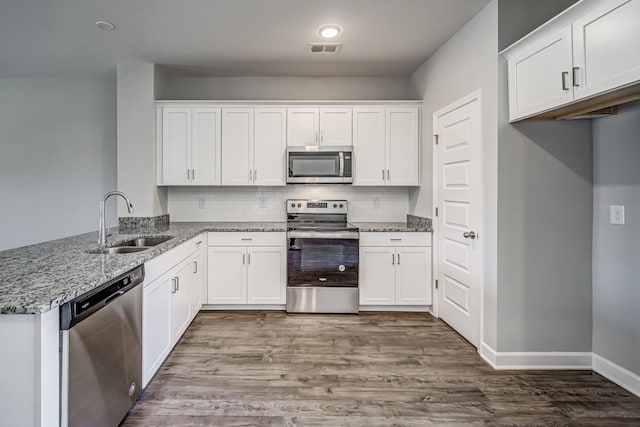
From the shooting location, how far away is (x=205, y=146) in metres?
3.89

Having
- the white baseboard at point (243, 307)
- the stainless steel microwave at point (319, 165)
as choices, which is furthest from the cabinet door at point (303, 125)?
the white baseboard at point (243, 307)

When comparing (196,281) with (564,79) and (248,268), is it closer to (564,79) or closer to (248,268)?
(248,268)

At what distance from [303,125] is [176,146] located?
1.45 m

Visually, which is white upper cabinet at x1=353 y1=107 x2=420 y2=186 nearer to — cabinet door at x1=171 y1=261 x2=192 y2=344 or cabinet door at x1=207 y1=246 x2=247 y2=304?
cabinet door at x1=207 y1=246 x2=247 y2=304

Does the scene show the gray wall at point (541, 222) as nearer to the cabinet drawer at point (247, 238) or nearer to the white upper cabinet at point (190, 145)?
the cabinet drawer at point (247, 238)

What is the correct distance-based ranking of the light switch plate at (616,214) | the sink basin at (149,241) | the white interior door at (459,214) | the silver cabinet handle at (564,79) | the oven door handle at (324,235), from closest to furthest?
the silver cabinet handle at (564,79) → the light switch plate at (616,214) → the white interior door at (459,214) → the sink basin at (149,241) → the oven door handle at (324,235)

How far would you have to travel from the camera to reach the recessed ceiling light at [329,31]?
289cm

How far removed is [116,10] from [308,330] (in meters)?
3.05

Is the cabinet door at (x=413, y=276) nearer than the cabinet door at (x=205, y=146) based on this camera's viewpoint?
Yes

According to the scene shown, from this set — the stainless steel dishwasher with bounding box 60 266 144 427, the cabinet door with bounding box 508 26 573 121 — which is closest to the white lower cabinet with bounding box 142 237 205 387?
the stainless steel dishwasher with bounding box 60 266 144 427

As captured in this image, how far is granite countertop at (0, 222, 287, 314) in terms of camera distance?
1.23 meters

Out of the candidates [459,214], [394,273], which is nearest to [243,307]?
[394,273]

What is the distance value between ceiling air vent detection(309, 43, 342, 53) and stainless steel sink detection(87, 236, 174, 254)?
2208mm

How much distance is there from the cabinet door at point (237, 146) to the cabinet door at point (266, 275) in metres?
0.86
